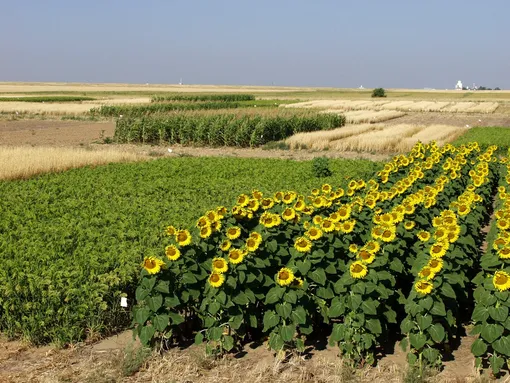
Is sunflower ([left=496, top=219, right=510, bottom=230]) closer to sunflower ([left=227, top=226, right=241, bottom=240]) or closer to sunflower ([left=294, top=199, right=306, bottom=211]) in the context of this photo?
sunflower ([left=294, top=199, right=306, bottom=211])

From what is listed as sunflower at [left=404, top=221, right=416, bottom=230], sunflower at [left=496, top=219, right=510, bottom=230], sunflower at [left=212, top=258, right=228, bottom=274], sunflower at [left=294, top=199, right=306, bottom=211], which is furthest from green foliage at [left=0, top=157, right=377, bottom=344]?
sunflower at [left=496, top=219, right=510, bottom=230]

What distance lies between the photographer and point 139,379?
5.18 metres

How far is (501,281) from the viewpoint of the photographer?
16.1 feet

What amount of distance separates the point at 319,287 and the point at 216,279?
1100 mm

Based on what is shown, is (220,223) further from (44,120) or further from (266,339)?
(44,120)

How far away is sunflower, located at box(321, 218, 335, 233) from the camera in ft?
19.5

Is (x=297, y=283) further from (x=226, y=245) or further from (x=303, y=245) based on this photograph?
(x=226, y=245)

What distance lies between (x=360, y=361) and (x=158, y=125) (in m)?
25.2

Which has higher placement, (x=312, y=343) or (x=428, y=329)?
(x=428, y=329)

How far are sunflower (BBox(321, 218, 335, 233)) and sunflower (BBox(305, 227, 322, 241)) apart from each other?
0.15 meters

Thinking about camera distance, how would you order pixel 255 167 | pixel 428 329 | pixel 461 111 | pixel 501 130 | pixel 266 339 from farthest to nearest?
1. pixel 461 111
2. pixel 501 130
3. pixel 255 167
4. pixel 266 339
5. pixel 428 329

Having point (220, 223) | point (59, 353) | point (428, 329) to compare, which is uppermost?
point (220, 223)

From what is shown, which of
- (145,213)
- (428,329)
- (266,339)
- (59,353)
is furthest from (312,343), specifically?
(145,213)

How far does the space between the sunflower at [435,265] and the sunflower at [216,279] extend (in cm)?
189
